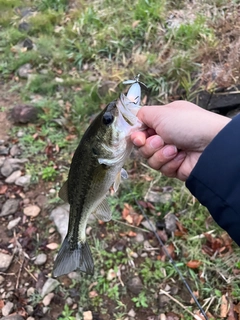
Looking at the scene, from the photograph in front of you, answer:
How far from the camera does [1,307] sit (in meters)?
3.23

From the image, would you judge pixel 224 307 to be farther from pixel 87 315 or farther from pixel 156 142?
pixel 156 142

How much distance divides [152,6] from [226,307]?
4277mm

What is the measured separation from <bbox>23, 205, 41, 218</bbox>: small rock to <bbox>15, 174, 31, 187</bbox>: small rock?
33cm

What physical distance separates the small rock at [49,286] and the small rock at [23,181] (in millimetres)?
1272

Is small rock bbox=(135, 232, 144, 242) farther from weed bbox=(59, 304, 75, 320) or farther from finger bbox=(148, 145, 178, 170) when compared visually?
finger bbox=(148, 145, 178, 170)

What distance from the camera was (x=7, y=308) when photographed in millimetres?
3215

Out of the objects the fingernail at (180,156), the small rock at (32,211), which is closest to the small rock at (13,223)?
the small rock at (32,211)

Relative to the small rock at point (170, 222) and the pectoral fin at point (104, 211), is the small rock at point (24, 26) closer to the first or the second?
the small rock at point (170, 222)

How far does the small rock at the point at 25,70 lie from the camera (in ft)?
18.8

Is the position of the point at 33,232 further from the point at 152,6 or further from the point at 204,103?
the point at 152,6

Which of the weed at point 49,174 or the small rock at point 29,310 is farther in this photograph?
the weed at point 49,174

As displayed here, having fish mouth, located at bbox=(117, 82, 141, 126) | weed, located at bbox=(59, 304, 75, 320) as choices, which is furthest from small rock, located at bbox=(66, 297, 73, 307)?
fish mouth, located at bbox=(117, 82, 141, 126)

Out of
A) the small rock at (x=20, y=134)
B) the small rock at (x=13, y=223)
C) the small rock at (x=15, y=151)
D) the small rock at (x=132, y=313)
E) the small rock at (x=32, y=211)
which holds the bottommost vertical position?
the small rock at (x=13, y=223)

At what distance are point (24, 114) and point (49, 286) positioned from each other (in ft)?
8.03
